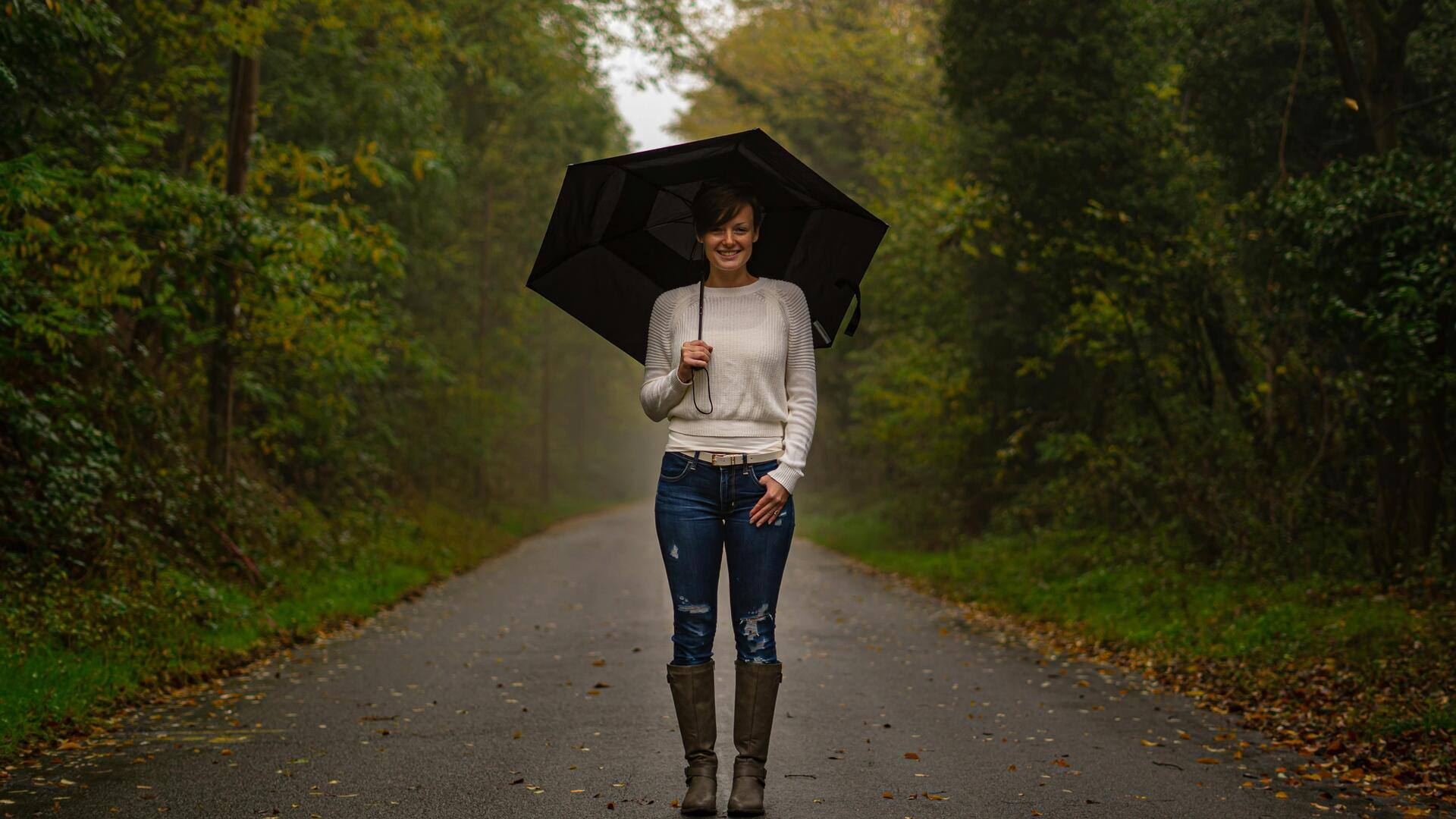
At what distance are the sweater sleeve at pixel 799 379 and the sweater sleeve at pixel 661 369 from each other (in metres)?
0.40

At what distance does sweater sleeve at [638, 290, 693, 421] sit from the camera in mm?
4230

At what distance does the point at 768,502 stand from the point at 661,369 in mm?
640

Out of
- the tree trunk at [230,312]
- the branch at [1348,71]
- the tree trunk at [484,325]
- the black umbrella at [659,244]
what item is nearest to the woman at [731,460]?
the black umbrella at [659,244]

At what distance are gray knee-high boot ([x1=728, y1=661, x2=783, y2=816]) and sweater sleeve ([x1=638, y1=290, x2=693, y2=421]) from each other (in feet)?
3.20

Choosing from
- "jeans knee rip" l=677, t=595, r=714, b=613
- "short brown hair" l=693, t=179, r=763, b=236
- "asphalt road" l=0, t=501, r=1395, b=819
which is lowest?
"asphalt road" l=0, t=501, r=1395, b=819

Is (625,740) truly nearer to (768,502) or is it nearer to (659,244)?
(768,502)

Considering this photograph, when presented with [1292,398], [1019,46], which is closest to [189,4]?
[1019,46]

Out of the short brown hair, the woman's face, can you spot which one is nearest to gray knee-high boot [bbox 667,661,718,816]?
the woman's face

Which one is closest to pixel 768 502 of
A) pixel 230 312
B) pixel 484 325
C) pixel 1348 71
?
pixel 1348 71

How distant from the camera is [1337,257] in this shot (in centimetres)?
915

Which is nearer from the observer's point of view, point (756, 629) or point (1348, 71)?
point (756, 629)

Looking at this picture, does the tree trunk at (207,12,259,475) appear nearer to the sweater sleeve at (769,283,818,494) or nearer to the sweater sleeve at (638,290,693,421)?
the sweater sleeve at (638,290,693,421)

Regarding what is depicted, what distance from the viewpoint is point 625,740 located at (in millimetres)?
5770

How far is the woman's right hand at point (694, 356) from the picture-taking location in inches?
162
